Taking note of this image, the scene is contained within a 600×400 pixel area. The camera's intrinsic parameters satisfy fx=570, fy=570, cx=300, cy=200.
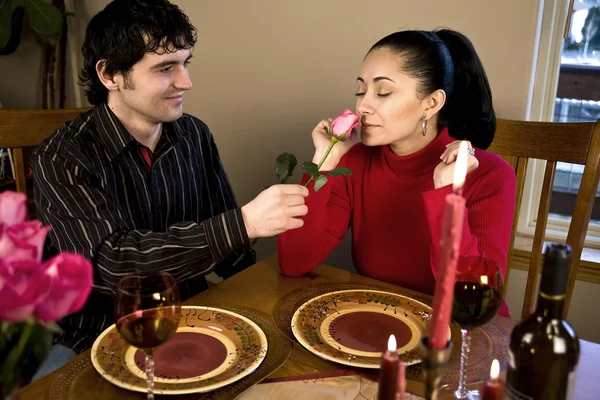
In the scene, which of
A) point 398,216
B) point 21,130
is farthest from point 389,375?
point 21,130

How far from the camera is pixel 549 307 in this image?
703 millimetres

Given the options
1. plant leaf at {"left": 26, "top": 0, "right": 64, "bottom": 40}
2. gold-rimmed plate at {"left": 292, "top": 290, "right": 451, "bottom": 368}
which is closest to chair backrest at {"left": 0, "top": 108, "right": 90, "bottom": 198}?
gold-rimmed plate at {"left": 292, "top": 290, "right": 451, "bottom": 368}

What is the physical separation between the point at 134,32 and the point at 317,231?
2.42 feet

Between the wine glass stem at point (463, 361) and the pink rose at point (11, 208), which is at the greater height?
the pink rose at point (11, 208)

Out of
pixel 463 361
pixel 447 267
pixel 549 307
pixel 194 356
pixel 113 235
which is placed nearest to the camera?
pixel 447 267

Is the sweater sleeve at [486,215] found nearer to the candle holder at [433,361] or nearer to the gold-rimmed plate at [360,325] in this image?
the gold-rimmed plate at [360,325]

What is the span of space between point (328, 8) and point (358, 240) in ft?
3.21

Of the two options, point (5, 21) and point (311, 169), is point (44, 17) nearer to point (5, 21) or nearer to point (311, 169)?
point (5, 21)

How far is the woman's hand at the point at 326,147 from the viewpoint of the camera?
158 cm

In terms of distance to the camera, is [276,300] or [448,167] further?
[448,167]

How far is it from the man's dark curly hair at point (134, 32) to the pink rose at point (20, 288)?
1185 millimetres

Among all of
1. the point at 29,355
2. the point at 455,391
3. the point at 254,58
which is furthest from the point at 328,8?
the point at 29,355

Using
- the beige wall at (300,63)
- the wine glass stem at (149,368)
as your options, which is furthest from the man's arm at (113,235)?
the beige wall at (300,63)

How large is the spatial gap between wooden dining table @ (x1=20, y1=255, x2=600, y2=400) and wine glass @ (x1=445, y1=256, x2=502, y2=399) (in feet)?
0.44
